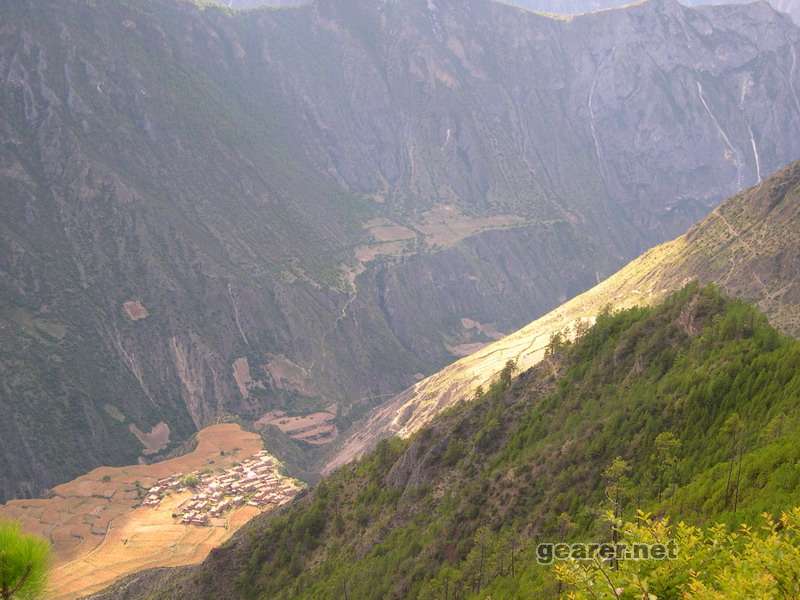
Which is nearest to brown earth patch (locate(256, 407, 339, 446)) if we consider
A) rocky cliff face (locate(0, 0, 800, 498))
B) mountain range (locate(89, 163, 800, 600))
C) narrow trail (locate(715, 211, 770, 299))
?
rocky cliff face (locate(0, 0, 800, 498))

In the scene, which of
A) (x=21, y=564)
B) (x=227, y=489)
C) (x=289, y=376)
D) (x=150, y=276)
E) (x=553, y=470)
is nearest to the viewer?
(x=21, y=564)

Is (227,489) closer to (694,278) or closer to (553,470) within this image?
(694,278)

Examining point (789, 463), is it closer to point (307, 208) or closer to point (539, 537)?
point (539, 537)

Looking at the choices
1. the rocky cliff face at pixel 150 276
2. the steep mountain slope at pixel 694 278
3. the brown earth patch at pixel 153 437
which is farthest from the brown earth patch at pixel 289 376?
the brown earth patch at pixel 153 437

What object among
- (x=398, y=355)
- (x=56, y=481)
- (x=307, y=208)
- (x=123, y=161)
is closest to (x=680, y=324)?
(x=56, y=481)


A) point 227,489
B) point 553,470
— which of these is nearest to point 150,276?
point 227,489
